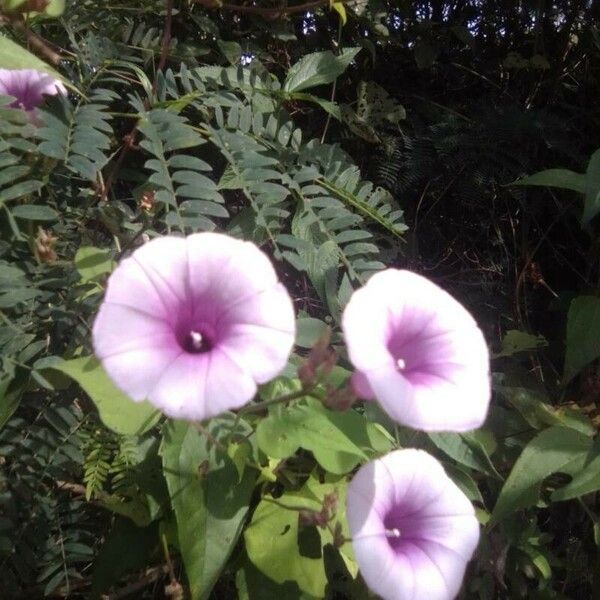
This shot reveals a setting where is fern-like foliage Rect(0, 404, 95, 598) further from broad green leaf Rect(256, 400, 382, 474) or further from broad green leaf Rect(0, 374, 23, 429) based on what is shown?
broad green leaf Rect(256, 400, 382, 474)

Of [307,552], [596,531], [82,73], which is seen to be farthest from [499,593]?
[82,73]

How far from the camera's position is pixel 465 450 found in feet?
3.05

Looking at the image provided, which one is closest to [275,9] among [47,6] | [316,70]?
[316,70]

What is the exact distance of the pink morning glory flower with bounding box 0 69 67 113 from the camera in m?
Answer: 0.91

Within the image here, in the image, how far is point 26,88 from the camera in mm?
920

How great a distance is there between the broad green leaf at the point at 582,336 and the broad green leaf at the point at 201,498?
2.00 ft

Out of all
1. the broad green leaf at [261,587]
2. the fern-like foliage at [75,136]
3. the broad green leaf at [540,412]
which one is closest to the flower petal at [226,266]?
the fern-like foliage at [75,136]

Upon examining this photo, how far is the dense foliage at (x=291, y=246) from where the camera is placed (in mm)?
792

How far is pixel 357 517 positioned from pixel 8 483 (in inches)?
16.6

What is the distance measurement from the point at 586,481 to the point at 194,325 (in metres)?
0.57

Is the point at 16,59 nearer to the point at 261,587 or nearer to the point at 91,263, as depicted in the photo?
the point at 91,263

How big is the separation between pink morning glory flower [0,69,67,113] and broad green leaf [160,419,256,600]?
47 centimetres

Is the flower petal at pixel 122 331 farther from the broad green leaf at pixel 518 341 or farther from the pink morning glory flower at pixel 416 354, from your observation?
the broad green leaf at pixel 518 341

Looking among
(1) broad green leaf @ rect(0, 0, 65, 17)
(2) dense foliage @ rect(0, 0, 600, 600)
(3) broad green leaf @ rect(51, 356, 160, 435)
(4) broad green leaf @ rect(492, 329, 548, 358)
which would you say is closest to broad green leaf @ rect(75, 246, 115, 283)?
(2) dense foliage @ rect(0, 0, 600, 600)
